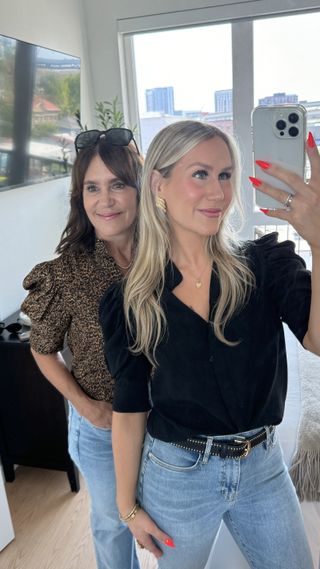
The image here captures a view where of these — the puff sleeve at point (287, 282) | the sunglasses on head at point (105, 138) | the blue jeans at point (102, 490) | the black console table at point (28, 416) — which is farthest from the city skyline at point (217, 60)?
the blue jeans at point (102, 490)

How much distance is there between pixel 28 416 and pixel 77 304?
1.08 meters

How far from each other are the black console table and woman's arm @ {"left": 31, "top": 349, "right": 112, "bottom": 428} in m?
0.72

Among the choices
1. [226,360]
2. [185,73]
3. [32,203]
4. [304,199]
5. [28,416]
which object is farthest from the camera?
[185,73]

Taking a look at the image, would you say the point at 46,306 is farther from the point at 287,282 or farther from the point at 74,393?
the point at 287,282

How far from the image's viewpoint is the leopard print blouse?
1.09 meters

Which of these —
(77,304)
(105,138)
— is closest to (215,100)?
(105,138)

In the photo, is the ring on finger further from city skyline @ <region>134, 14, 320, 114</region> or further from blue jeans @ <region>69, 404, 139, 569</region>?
city skyline @ <region>134, 14, 320, 114</region>

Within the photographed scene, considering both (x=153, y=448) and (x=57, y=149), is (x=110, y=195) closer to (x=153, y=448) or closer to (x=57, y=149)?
(x=153, y=448)

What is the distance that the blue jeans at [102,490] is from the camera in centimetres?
110

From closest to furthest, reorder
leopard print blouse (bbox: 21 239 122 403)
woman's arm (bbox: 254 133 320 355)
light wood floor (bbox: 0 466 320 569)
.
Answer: woman's arm (bbox: 254 133 320 355)
leopard print blouse (bbox: 21 239 122 403)
light wood floor (bbox: 0 466 320 569)

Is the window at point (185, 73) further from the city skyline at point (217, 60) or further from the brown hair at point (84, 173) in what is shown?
the brown hair at point (84, 173)

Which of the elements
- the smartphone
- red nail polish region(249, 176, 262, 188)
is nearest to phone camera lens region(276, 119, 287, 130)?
the smartphone

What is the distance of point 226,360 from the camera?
2.68 feet

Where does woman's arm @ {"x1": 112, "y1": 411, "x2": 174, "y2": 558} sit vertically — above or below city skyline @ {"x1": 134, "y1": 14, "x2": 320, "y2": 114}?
below
